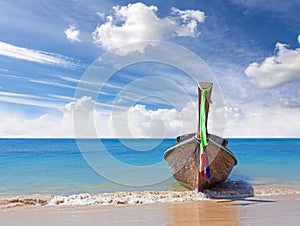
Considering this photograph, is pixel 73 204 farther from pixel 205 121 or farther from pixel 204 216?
pixel 205 121

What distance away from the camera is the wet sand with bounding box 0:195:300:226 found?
20.2 ft

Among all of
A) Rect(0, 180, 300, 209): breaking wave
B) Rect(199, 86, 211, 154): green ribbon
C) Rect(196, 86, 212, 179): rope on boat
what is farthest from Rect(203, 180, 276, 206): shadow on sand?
Rect(199, 86, 211, 154): green ribbon

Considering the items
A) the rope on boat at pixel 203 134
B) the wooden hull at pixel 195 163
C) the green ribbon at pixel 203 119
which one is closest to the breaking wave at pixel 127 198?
the wooden hull at pixel 195 163

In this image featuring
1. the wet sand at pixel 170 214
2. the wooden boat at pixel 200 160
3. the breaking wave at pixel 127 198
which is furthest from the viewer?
the wooden boat at pixel 200 160

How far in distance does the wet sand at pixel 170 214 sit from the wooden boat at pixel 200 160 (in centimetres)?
96

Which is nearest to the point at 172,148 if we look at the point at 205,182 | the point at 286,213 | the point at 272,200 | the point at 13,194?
the point at 205,182

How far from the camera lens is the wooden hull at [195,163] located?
8742mm

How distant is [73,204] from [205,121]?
173 inches

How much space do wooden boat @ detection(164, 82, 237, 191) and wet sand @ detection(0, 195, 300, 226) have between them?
96 cm

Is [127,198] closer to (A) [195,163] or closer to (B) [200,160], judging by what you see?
(A) [195,163]

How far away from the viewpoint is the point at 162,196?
28.8 ft

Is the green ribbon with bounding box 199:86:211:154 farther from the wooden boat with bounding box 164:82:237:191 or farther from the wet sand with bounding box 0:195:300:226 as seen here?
the wet sand with bounding box 0:195:300:226

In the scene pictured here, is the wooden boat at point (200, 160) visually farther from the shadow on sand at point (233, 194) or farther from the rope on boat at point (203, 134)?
the shadow on sand at point (233, 194)

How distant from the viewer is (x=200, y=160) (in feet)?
27.2
